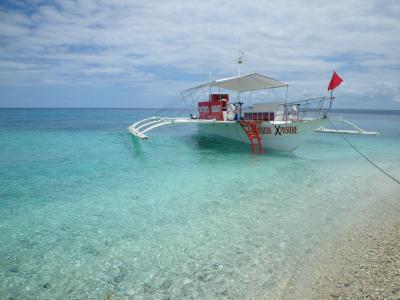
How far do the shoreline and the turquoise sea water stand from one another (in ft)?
0.82

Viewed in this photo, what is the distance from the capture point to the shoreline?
3.77 meters

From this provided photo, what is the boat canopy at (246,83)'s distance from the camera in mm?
15495

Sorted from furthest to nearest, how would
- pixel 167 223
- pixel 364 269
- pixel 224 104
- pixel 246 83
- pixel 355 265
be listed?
pixel 224 104 < pixel 246 83 < pixel 167 223 < pixel 355 265 < pixel 364 269

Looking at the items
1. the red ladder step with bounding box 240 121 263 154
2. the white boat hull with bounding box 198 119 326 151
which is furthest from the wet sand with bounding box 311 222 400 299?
the red ladder step with bounding box 240 121 263 154

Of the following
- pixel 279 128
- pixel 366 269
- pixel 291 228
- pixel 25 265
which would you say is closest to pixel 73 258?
pixel 25 265


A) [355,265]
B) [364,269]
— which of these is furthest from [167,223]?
[364,269]

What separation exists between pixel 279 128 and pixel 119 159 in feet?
26.6

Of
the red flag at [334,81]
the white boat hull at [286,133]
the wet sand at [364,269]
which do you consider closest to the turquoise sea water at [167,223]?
the wet sand at [364,269]

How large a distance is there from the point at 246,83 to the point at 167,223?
504 inches

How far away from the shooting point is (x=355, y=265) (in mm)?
4438

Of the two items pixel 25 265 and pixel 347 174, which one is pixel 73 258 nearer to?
pixel 25 265

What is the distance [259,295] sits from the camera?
3.91 meters

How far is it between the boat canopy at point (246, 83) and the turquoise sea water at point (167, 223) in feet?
17.1

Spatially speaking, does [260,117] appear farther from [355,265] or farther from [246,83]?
[355,265]
